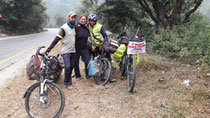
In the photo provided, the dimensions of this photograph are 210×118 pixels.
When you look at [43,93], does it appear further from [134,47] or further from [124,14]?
[124,14]

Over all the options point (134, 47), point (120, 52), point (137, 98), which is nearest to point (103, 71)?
point (120, 52)

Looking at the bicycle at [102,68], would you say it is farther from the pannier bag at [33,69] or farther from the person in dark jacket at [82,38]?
the pannier bag at [33,69]

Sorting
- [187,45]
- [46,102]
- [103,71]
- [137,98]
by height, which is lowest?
[137,98]

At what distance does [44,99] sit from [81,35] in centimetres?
204

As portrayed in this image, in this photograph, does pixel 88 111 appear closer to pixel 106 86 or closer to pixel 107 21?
pixel 106 86

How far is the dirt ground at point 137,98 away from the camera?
3.06m

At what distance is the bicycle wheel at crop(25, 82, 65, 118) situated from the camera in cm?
301

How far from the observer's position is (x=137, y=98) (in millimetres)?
3615

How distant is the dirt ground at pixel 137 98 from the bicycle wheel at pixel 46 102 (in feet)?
0.76

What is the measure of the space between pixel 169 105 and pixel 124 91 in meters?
1.19

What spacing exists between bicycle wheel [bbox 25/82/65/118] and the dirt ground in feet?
0.76

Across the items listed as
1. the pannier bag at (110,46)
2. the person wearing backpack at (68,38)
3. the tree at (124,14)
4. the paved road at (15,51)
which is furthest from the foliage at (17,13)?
the pannier bag at (110,46)

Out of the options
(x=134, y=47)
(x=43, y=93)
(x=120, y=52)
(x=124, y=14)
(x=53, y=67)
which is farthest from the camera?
(x=124, y=14)

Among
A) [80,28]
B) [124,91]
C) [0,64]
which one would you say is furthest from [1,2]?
[124,91]
